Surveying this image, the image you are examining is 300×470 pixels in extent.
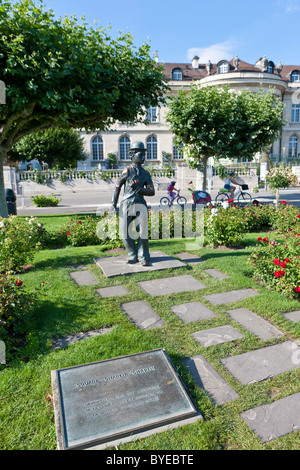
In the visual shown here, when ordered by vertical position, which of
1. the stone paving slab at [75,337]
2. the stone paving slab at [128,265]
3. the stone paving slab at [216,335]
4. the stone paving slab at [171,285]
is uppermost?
the stone paving slab at [128,265]

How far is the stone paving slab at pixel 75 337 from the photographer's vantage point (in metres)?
3.57

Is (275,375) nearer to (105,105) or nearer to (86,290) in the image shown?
(86,290)

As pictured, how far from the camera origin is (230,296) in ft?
15.7

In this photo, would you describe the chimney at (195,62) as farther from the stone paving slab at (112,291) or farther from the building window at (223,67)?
the stone paving slab at (112,291)

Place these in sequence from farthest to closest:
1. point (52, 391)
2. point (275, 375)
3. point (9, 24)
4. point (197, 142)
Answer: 1. point (197, 142)
2. point (9, 24)
3. point (275, 375)
4. point (52, 391)

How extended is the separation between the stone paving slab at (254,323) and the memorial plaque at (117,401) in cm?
133

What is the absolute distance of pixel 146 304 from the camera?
14.9 feet

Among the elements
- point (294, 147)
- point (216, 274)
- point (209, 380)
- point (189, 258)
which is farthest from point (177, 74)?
point (209, 380)

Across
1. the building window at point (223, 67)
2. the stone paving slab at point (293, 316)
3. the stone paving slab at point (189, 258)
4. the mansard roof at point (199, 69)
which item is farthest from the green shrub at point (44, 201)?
the building window at point (223, 67)

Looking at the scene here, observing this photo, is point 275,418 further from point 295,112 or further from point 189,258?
point 295,112

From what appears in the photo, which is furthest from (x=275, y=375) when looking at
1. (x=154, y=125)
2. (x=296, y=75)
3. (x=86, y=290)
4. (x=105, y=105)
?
(x=296, y=75)

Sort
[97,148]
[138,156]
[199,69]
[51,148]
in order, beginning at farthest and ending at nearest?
1. [199,69]
2. [97,148]
3. [51,148]
4. [138,156]

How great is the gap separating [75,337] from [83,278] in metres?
1.90
